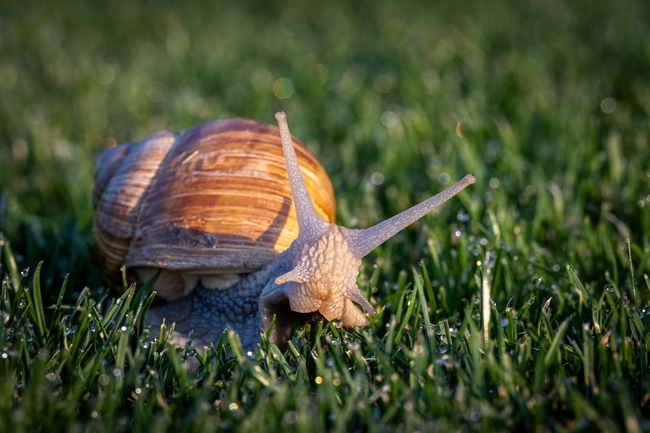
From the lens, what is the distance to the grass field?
1689 mm

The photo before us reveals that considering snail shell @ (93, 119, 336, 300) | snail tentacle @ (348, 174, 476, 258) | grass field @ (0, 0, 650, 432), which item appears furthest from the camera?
snail shell @ (93, 119, 336, 300)

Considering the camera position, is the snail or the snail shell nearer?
the snail

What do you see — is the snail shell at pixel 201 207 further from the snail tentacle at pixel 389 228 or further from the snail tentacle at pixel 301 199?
the snail tentacle at pixel 389 228

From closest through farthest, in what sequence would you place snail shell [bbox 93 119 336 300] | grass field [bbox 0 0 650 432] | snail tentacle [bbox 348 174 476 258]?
grass field [bbox 0 0 650 432] < snail tentacle [bbox 348 174 476 258] < snail shell [bbox 93 119 336 300]

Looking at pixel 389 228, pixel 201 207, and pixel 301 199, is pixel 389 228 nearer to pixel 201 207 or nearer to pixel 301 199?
pixel 301 199

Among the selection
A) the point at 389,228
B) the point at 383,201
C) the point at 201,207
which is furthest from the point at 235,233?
the point at 383,201

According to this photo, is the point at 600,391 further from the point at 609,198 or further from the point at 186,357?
the point at 609,198

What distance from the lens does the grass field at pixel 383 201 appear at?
169 cm

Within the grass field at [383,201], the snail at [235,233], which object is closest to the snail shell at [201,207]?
the snail at [235,233]

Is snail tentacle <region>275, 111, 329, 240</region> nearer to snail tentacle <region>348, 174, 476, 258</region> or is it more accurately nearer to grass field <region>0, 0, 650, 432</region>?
snail tentacle <region>348, 174, 476, 258</region>

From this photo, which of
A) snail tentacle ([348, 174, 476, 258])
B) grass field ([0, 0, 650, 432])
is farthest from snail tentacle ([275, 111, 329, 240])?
grass field ([0, 0, 650, 432])

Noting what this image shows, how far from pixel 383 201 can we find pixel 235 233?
119cm

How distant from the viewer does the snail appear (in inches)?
81.9

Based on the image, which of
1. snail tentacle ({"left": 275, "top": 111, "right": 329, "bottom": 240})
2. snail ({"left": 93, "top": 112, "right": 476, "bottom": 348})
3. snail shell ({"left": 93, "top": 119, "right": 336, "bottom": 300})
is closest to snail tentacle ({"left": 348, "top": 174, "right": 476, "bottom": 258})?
snail ({"left": 93, "top": 112, "right": 476, "bottom": 348})
